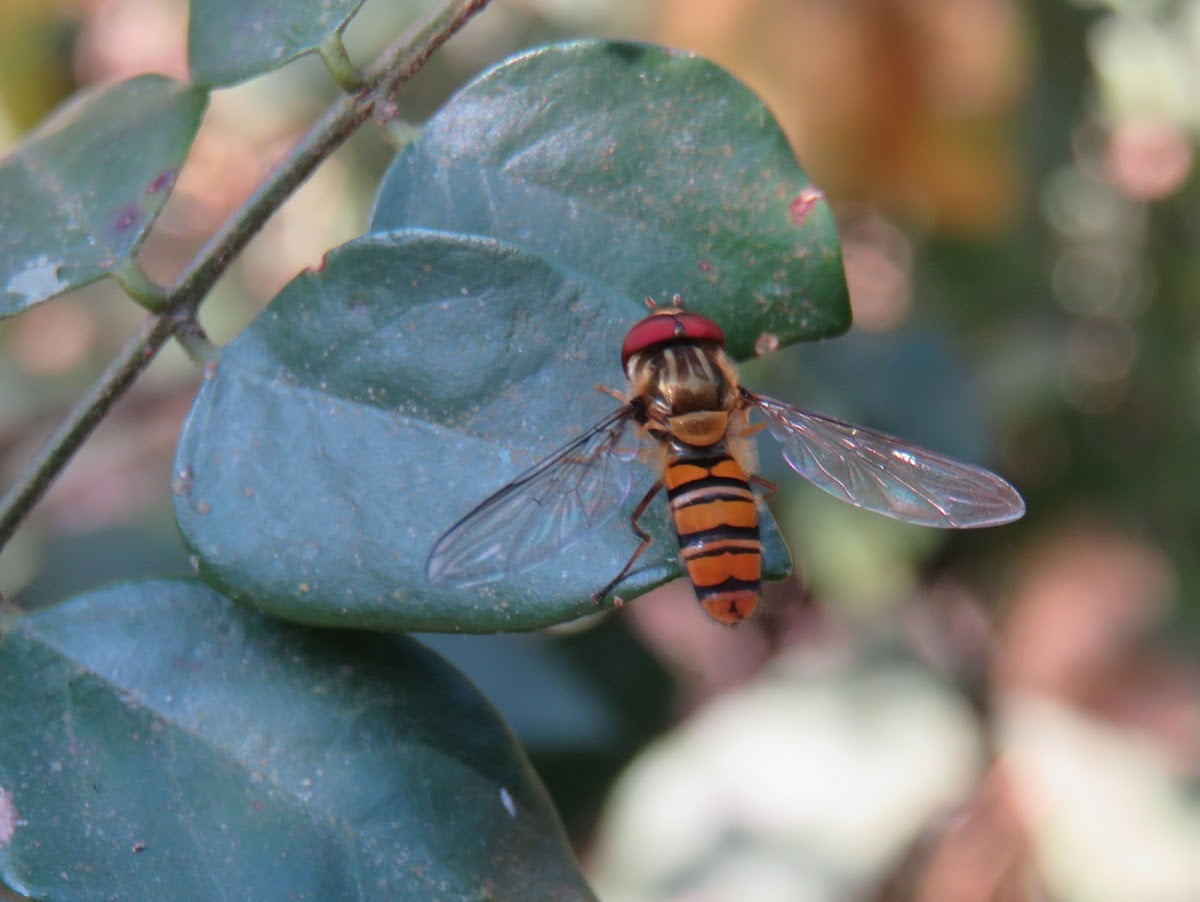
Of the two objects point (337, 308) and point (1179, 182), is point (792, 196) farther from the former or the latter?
point (1179, 182)

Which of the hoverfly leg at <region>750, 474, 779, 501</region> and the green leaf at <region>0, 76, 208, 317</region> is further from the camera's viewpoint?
the hoverfly leg at <region>750, 474, 779, 501</region>

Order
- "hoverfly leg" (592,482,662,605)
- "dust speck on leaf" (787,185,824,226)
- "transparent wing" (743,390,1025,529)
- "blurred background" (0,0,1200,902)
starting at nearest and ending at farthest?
"hoverfly leg" (592,482,662,605) → "dust speck on leaf" (787,185,824,226) → "transparent wing" (743,390,1025,529) → "blurred background" (0,0,1200,902)

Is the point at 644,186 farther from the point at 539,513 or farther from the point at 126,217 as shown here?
the point at 126,217

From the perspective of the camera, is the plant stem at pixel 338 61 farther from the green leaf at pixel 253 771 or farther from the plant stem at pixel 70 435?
the green leaf at pixel 253 771

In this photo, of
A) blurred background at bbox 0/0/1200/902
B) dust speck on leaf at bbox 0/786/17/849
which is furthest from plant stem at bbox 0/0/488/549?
blurred background at bbox 0/0/1200/902

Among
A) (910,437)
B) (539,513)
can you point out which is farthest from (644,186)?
(910,437)

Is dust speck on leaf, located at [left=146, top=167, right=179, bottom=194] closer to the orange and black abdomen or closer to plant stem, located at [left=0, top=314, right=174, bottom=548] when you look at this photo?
plant stem, located at [left=0, top=314, right=174, bottom=548]
